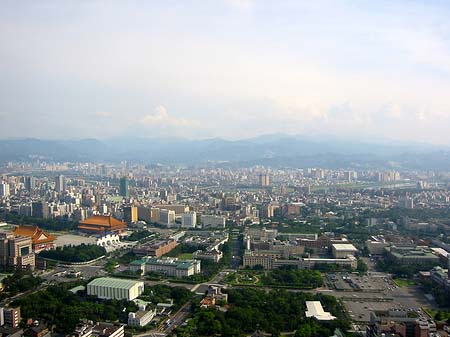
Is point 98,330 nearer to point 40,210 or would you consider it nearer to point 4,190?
point 40,210

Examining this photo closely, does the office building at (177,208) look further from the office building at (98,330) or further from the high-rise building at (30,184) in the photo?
the office building at (98,330)

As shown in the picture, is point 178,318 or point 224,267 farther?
point 224,267

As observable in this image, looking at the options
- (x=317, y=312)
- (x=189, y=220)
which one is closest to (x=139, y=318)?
(x=317, y=312)

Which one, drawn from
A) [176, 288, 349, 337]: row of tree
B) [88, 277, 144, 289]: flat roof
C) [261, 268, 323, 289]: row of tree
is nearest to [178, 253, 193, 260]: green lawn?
[261, 268, 323, 289]: row of tree

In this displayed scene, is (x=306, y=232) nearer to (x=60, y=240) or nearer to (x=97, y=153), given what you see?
(x=60, y=240)

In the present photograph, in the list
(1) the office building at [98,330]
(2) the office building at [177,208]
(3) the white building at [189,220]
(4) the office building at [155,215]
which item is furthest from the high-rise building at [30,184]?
(1) the office building at [98,330]

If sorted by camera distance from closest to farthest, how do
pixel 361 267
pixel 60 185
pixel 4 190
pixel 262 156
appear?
1. pixel 361 267
2. pixel 4 190
3. pixel 60 185
4. pixel 262 156
